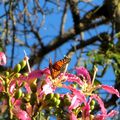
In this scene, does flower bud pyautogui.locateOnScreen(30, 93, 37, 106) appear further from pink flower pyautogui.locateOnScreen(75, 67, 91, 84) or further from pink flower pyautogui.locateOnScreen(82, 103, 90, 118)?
pink flower pyautogui.locateOnScreen(75, 67, 91, 84)

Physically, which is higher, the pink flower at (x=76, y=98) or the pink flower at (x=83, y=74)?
the pink flower at (x=83, y=74)

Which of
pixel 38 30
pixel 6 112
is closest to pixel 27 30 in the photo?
pixel 38 30

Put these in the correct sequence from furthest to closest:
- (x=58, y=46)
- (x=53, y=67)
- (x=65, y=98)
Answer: (x=58, y=46)
(x=65, y=98)
(x=53, y=67)

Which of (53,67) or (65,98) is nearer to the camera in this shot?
(53,67)

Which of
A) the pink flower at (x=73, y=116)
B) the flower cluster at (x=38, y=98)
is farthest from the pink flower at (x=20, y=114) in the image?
the pink flower at (x=73, y=116)

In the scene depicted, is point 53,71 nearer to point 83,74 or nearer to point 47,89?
point 47,89

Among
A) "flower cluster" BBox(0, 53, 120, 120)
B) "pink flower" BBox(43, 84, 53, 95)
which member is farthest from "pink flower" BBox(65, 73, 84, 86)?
"pink flower" BBox(43, 84, 53, 95)

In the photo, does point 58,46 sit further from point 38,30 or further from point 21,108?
point 21,108

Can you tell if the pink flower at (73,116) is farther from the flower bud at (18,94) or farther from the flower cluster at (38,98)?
the flower bud at (18,94)

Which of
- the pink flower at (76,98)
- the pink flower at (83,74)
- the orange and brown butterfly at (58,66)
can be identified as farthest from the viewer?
the pink flower at (83,74)
